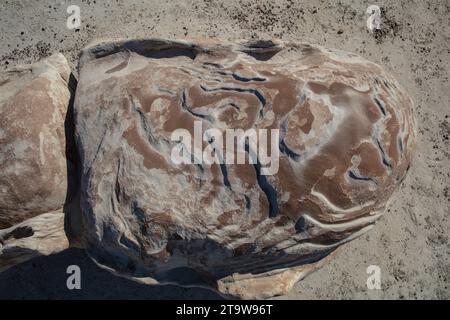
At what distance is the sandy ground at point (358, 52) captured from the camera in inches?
114

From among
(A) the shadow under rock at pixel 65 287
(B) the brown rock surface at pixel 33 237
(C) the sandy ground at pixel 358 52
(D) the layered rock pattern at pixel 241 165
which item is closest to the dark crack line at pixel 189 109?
(D) the layered rock pattern at pixel 241 165

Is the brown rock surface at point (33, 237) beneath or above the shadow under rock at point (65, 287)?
above

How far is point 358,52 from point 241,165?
69.7 inches

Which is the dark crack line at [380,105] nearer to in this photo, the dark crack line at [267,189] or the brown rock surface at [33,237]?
the dark crack line at [267,189]

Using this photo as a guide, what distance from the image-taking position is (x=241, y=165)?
1.60 meters

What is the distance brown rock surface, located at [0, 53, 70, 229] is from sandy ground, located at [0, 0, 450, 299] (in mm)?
1101

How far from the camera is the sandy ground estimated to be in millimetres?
2891

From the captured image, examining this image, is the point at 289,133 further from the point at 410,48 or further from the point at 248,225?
the point at 410,48

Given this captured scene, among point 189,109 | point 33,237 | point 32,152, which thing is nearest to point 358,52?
point 189,109

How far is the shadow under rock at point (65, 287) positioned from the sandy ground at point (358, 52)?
0.35 ft

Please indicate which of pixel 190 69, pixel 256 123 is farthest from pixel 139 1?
pixel 256 123

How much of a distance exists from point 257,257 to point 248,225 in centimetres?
20

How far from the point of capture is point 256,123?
161 centimetres

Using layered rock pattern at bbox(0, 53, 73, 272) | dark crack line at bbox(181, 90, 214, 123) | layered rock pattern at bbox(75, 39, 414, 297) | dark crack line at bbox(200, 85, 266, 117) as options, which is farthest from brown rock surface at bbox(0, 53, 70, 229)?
dark crack line at bbox(200, 85, 266, 117)
